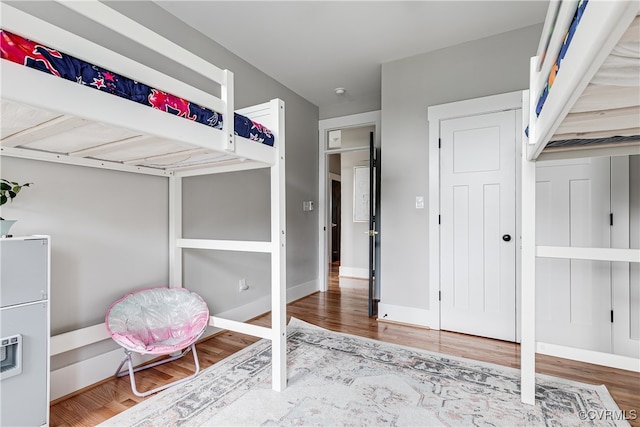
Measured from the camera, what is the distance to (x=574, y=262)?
7.52 feet

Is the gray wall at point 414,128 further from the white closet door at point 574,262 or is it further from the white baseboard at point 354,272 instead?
the white baseboard at point 354,272

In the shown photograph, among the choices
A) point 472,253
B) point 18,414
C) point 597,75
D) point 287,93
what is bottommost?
point 18,414

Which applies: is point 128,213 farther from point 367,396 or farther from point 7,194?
point 367,396

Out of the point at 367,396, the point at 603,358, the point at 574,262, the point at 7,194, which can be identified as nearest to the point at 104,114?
the point at 7,194

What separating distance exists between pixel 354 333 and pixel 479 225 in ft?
4.57

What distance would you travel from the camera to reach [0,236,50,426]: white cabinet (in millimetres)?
1275

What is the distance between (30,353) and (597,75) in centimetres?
214

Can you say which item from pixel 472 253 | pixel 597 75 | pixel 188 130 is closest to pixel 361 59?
pixel 472 253

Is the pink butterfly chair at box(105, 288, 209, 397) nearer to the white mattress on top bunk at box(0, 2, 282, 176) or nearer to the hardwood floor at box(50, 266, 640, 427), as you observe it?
the hardwood floor at box(50, 266, 640, 427)

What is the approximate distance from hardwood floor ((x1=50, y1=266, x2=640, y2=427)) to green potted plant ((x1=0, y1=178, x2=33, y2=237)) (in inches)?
37.0

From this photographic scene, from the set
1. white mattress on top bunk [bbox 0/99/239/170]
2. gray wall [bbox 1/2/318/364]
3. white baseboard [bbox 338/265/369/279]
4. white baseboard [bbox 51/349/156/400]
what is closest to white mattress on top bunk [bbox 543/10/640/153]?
white mattress on top bunk [bbox 0/99/239/170]

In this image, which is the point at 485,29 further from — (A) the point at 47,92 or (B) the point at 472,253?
(A) the point at 47,92

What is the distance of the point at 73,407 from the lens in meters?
1.60

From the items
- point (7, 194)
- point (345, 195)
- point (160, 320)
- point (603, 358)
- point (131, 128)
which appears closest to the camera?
point (131, 128)
